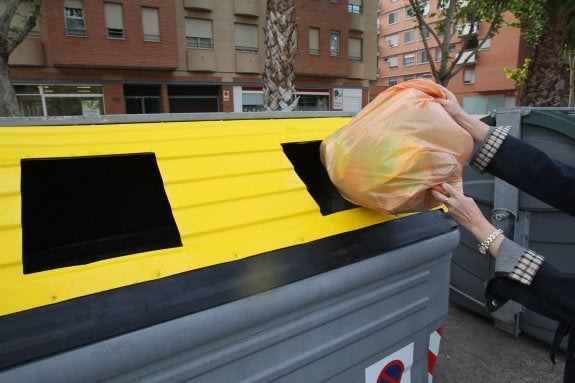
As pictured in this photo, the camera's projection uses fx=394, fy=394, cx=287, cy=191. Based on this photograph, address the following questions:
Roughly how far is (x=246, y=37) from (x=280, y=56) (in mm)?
14121

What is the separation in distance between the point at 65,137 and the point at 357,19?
79.0ft

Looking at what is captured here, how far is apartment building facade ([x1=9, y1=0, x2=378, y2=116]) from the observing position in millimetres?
15828

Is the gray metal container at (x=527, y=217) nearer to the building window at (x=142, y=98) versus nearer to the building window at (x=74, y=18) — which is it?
the building window at (x=142, y=98)

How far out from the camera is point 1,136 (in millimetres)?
1267

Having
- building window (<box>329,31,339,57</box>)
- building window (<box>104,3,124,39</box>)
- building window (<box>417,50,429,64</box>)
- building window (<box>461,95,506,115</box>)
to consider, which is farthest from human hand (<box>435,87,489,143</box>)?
building window (<box>417,50,429,64</box>)

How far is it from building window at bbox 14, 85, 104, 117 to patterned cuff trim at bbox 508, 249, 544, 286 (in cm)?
1743

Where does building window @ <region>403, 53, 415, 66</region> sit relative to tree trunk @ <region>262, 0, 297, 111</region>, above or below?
above

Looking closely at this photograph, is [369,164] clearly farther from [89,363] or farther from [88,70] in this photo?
[88,70]

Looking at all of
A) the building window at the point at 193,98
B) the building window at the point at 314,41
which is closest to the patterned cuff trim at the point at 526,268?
the building window at the point at 193,98

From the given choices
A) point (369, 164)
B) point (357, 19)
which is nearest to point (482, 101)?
point (357, 19)

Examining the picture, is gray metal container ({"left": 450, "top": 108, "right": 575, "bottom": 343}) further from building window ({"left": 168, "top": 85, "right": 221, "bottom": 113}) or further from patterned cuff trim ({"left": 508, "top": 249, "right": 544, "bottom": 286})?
building window ({"left": 168, "top": 85, "right": 221, "bottom": 113})

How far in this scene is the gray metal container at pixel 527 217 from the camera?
2.51 metres

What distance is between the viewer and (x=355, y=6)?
2295 centimetres

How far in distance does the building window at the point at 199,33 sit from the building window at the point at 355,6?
28.7 ft
